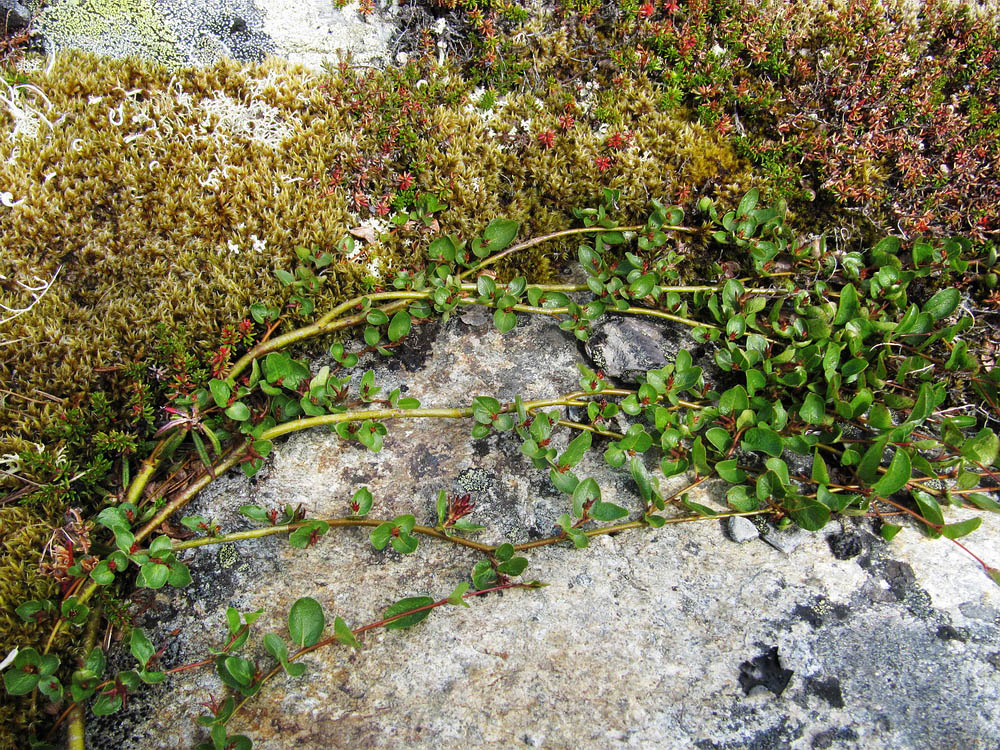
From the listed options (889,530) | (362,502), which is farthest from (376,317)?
(889,530)

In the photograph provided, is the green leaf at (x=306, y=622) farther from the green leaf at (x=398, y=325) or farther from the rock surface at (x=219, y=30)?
the rock surface at (x=219, y=30)

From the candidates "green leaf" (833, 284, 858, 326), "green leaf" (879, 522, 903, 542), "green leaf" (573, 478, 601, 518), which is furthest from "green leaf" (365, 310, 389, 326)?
"green leaf" (879, 522, 903, 542)

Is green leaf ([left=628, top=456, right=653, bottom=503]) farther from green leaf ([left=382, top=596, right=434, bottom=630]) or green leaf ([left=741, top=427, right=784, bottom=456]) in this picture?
green leaf ([left=382, top=596, right=434, bottom=630])

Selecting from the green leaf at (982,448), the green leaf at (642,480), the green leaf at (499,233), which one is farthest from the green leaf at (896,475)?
the green leaf at (499,233)

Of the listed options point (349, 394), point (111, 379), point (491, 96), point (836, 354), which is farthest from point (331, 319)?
point (836, 354)

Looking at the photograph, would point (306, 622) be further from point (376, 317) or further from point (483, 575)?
point (376, 317)

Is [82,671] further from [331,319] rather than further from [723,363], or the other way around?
[723,363]
